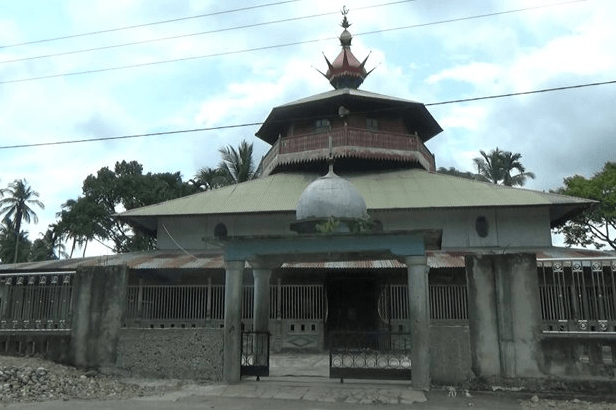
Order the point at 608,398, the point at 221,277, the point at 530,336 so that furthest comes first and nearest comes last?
the point at 221,277 → the point at 530,336 → the point at 608,398

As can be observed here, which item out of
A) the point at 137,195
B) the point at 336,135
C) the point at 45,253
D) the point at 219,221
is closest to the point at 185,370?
the point at 219,221

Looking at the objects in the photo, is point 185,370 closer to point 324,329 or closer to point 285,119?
point 324,329

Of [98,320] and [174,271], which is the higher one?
[174,271]

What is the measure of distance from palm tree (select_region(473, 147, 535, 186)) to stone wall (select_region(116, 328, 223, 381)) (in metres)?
34.4

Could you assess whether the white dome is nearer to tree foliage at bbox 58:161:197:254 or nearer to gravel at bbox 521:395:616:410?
gravel at bbox 521:395:616:410

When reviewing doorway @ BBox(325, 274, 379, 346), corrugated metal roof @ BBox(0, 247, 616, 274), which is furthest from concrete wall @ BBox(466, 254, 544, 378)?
doorway @ BBox(325, 274, 379, 346)

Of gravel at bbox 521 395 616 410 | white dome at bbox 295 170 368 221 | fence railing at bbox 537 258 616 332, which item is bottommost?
gravel at bbox 521 395 616 410

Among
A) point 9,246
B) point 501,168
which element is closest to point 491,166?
point 501,168

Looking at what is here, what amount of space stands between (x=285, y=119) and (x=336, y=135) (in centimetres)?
367

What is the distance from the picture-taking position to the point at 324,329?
59.3 ft

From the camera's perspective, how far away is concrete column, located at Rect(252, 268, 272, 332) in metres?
11.9

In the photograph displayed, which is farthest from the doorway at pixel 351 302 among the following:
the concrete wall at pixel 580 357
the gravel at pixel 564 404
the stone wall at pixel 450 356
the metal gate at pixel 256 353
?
the gravel at pixel 564 404

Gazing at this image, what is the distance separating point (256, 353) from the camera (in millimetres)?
11383

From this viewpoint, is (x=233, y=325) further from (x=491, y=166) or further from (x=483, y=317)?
(x=491, y=166)
